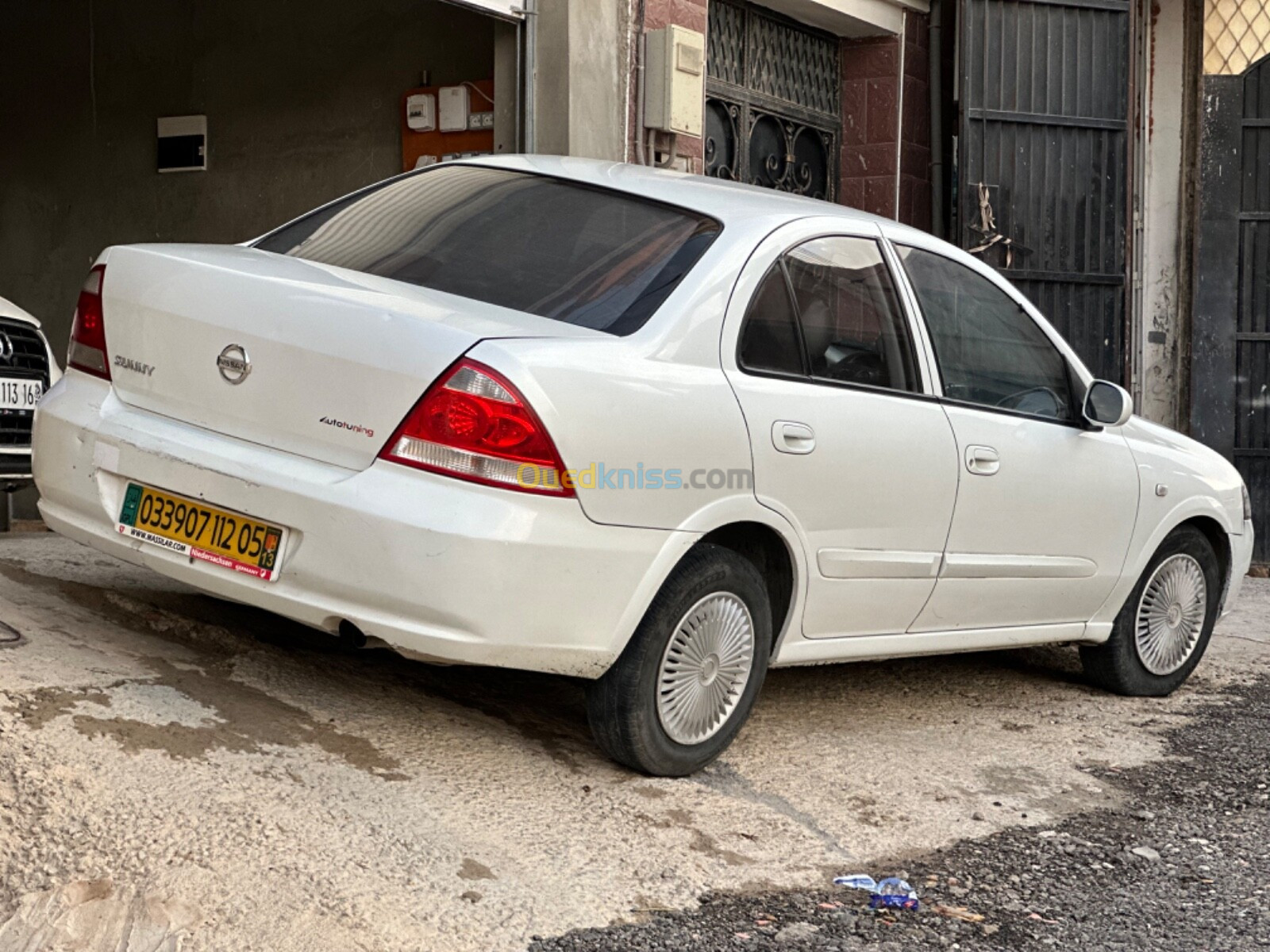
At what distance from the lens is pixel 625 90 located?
8.24 meters

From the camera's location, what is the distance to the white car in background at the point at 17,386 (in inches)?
243

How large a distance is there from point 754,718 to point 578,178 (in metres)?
1.82

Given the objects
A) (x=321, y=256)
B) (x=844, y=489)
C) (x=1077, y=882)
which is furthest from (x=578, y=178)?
(x=1077, y=882)

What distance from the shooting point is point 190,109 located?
33.5 feet

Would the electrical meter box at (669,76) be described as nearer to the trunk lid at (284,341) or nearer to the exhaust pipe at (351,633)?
the trunk lid at (284,341)

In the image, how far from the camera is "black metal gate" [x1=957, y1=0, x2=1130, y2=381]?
1004 cm

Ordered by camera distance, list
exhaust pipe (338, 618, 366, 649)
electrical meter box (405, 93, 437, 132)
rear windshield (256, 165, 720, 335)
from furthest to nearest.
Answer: electrical meter box (405, 93, 437, 132), rear windshield (256, 165, 720, 335), exhaust pipe (338, 618, 366, 649)

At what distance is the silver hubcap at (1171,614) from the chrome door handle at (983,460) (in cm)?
131

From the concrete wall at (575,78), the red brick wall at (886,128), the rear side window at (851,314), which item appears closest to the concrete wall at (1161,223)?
the red brick wall at (886,128)

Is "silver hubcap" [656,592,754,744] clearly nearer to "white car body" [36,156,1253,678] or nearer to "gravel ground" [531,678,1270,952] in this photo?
"white car body" [36,156,1253,678]

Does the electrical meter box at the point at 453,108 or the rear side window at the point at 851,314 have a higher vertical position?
the electrical meter box at the point at 453,108

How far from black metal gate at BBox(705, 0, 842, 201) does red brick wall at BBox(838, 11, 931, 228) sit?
0.13 metres
